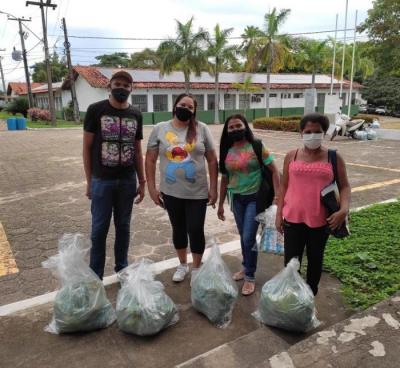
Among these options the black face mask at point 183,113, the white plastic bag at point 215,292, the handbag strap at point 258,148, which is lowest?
the white plastic bag at point 215,292

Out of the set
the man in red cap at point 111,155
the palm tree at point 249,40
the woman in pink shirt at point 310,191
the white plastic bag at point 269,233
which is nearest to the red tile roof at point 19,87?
the palm tree at point 249,40

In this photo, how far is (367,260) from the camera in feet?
12.0

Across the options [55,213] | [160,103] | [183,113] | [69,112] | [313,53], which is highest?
[313,53]

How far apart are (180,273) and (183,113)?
142 centimetres

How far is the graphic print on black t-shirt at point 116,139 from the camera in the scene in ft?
9.57

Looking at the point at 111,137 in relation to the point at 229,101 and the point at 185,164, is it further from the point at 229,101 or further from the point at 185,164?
the point at 229,101

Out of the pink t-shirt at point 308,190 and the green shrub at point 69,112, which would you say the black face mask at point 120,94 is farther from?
the green shrub at point 69,112

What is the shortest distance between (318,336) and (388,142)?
45.7 feet

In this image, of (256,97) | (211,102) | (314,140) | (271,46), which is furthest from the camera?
(256,97)

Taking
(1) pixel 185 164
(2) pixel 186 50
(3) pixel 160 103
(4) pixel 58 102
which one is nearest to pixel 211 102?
(3) pixel 160 103

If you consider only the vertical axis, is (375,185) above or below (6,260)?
below

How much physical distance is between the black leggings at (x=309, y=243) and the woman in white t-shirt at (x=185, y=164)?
77cm

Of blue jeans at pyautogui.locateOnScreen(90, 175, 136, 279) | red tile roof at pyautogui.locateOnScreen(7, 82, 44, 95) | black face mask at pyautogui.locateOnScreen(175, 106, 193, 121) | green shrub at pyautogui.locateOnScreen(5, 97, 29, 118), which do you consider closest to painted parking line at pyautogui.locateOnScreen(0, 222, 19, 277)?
blue jeans at pyautogui.locateOnScreen(90, 175, 136, 279)

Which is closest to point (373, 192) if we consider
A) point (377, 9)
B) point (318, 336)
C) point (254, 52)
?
point (318, 336)
